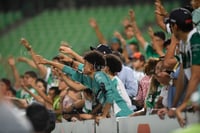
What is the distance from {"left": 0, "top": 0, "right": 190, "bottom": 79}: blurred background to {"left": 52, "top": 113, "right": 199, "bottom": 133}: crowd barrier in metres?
11.8

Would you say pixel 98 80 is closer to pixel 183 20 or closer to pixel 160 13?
pixel 160 13

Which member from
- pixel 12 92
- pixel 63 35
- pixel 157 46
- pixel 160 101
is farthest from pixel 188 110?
pixel 63 35

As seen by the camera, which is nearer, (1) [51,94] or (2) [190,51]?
(2) [190,51]

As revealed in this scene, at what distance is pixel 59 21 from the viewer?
2622 cm

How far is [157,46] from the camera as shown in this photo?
1260cm

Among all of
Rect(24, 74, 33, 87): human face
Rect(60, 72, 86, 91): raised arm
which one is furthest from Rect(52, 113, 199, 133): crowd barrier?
Rect(24, 74, 33, 87): human face

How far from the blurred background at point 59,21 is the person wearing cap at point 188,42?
14.0 metres

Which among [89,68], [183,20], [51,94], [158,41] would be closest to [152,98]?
[89,68]

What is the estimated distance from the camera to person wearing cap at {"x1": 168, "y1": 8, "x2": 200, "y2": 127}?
7980 millimetres

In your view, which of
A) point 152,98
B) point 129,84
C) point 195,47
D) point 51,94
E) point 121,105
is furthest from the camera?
point 51,94

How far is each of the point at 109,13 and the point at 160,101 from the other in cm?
1650

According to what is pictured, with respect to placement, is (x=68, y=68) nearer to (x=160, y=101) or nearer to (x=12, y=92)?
(x=160, y=101)

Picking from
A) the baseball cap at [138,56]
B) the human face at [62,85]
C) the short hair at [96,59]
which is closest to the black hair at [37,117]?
the short hair at [96,59]

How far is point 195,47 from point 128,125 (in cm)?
135
